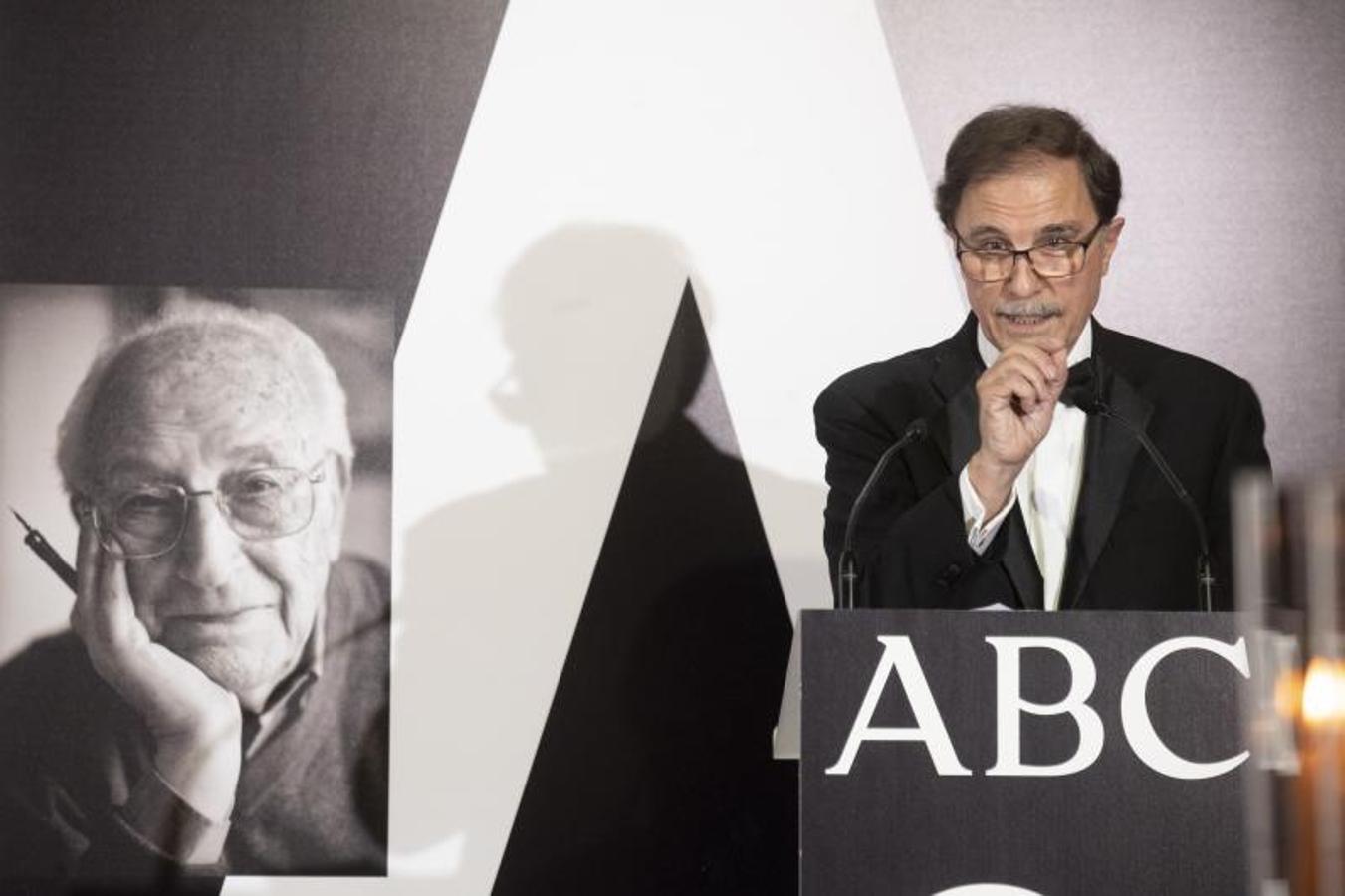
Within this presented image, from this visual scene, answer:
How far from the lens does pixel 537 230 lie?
4.19 metres

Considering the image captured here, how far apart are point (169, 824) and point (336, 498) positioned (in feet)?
2.69

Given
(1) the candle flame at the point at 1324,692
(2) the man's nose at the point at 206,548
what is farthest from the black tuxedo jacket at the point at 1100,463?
(1) the candle flame at the point at 1324,692

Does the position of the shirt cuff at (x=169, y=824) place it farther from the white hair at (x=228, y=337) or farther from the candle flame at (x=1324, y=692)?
the candle flame at (x=1324, y=692)

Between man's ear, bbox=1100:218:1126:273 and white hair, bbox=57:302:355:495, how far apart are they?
5.85ft

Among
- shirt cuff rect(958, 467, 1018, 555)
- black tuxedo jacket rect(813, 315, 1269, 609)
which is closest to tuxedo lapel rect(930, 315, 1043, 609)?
black tuxedo jacket rect(813, 315, 1269, 609)

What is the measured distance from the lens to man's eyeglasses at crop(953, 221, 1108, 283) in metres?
4.11

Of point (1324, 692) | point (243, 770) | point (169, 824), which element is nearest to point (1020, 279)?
point (243, 770)

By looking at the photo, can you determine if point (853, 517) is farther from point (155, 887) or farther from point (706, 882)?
point (155, 887)

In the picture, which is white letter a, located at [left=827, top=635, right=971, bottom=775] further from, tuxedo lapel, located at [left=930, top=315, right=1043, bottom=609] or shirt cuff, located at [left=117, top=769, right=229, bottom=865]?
shirt cuff, located at [left=117, top=769, right=229, bottom=865]

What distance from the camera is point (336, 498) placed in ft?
13.5

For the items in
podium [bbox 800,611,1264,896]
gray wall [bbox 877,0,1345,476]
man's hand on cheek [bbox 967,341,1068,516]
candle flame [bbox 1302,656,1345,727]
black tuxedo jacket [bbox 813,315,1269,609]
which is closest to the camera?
candle flame [bbox 1302,656,1345,727]

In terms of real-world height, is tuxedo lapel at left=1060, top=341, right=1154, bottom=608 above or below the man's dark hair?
below

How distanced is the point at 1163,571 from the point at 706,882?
1220 mm

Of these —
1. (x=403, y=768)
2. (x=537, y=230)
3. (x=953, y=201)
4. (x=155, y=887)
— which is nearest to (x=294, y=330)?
(x=537, y=230)
